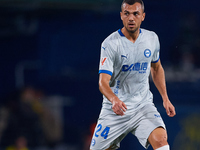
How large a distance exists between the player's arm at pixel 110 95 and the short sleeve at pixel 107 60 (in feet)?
0.17

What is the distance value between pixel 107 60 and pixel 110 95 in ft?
1.55

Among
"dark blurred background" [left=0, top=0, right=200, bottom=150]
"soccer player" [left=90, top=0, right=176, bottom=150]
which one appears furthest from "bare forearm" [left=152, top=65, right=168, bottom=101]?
"dark blurred background" [left=0, top=0, right=200, bottom=150]

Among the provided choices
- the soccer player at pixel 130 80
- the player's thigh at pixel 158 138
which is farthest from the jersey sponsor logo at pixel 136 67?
the player's thigh at pixel 158 138

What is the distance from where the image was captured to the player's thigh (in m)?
3.94

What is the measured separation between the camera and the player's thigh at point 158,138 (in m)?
3.94

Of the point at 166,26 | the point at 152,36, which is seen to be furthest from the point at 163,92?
the point at 166,26

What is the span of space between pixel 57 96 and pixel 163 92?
4924 mm

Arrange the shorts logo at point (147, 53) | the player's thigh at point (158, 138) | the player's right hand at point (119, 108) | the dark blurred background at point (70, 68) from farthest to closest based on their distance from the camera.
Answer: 1. the dark blurred background at point (70, 68)
2. the shorts logo at point (147, 53)
3. the player's thigh at point (158, 138)
4. the player's right hand at point (119, 108)

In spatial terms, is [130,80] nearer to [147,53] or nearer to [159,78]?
[147,53]

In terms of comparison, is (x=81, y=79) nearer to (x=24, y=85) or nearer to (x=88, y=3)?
(x=24, y=85)

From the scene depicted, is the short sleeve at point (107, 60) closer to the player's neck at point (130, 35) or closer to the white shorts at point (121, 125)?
the player's neck at point (130, 35)

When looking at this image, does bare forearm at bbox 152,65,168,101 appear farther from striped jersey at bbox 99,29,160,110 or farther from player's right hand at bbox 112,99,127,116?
player's right hand at bbox 112,99,127,116

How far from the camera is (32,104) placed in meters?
8.33

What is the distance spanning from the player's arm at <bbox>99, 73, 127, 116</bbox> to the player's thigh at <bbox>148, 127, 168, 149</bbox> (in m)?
0.66
